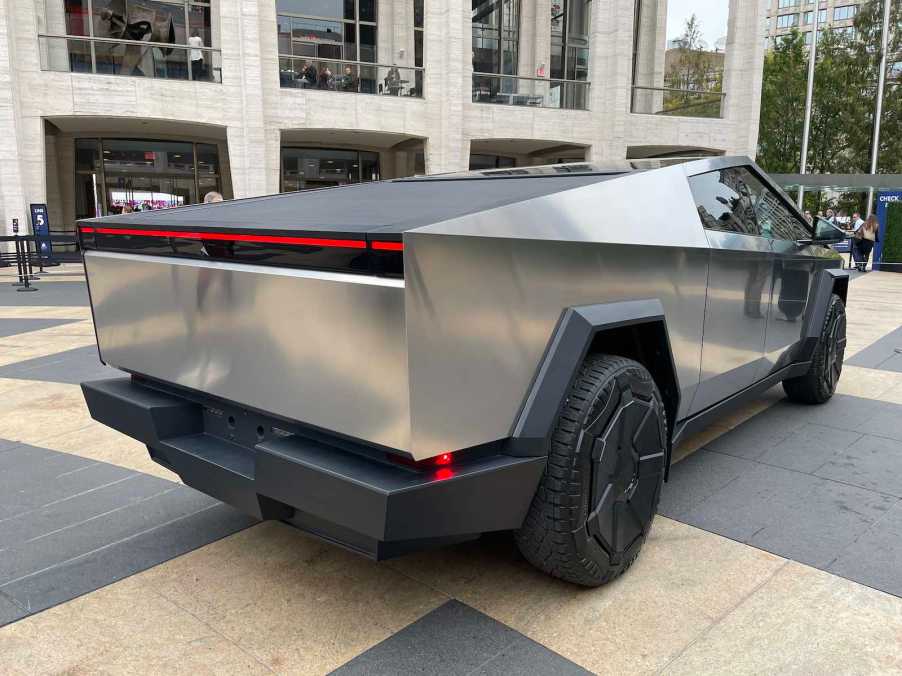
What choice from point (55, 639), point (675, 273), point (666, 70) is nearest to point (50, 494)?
point (55, 639)

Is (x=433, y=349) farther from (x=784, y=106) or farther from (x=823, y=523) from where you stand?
(x=784, y=106)

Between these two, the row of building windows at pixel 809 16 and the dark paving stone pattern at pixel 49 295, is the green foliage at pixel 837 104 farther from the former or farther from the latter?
the row of building windows at pixel 809 16

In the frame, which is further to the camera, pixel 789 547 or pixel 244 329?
pixel 789 547

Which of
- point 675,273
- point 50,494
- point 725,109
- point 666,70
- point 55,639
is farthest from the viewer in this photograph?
point 666,70

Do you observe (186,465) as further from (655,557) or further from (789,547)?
(789,547)

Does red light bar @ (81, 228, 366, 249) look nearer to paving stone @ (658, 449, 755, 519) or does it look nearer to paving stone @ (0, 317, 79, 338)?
paving stone @ (658, 449, 755, 519)

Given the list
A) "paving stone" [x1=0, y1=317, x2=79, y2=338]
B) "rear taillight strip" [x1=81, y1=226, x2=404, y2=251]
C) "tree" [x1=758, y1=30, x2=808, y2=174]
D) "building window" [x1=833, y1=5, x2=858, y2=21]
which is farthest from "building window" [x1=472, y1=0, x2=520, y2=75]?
"building window" [x1=833, y1=5, x2=858, y2=21]

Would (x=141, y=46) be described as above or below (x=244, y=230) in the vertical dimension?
above

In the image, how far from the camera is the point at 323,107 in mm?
22250

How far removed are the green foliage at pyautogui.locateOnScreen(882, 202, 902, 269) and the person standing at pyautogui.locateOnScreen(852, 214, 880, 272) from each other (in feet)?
1.08

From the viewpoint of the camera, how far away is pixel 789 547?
2.95 m

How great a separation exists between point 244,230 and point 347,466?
0.81 m

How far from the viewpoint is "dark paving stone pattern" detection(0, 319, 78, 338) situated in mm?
8641

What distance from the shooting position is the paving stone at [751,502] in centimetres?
317
